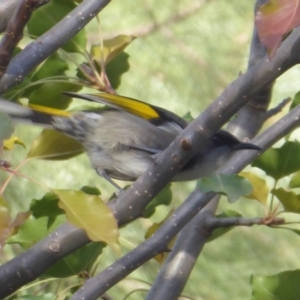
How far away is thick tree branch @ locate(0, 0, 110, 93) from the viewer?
3.86 feet

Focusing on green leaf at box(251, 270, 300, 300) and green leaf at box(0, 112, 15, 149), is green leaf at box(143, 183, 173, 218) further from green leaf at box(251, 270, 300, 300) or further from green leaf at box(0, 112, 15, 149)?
green leaf at box(0, 112, 15, 149)

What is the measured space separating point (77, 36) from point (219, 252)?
842mm

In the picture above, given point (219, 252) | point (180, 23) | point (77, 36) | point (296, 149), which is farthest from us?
point (180, 23)

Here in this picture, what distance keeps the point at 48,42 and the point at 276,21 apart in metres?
0.59

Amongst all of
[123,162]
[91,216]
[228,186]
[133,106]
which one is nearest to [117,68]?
[133,106]

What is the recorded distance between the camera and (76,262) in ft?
3.93

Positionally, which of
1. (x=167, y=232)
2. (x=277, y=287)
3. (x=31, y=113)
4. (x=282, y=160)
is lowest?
(x=277, y=287)

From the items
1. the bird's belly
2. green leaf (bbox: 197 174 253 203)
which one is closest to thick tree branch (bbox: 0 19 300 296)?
green leaf (bbox: 197 174 253 203)

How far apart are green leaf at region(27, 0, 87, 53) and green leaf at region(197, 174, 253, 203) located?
0.53 m

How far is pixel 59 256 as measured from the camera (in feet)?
3.19

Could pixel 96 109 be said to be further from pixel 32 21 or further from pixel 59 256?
pixel 59 256

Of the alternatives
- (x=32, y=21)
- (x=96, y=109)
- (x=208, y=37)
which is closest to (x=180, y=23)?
(x=208, y=37)

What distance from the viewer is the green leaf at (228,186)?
0.93 m

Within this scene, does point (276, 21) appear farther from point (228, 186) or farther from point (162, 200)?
point (162, 200)
